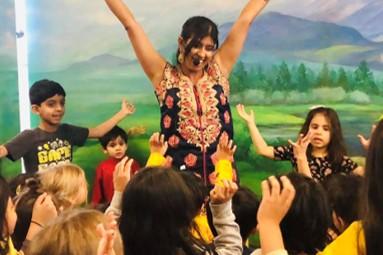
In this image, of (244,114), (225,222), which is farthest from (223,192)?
(244,114)

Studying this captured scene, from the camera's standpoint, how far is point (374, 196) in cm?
133

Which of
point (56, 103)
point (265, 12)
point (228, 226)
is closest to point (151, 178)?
point (228, 226)

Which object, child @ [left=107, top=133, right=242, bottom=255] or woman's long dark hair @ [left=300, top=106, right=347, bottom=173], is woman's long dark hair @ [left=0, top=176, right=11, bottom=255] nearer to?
child @ [left=107, top=133, right=242, bottom=255]

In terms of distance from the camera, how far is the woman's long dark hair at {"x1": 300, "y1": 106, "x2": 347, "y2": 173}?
3.04 meters

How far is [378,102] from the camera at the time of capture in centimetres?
345

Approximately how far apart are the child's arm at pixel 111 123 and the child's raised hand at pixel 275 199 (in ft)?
7.44

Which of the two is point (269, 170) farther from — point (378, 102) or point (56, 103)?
point (56, 103)

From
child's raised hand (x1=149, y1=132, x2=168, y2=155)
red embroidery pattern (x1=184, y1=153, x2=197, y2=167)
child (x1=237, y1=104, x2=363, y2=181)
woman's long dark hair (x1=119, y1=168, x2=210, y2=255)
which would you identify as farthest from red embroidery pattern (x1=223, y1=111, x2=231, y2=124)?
woman's long dark hair (x1=119, y1=168, x2=210, y2=255)

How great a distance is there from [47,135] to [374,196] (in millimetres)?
2300

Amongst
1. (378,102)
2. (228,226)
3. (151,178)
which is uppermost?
(378,102)

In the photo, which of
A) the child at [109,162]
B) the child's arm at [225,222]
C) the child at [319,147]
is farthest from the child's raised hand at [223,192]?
the child at [109,162]

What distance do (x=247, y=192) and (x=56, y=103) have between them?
1.57 meters

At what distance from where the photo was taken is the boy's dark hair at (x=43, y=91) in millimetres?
3375

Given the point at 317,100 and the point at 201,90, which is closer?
the point at 201,90
